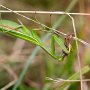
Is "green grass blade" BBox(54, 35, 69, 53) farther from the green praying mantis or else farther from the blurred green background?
the blurred green background

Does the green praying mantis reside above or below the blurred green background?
below

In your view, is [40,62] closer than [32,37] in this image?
No

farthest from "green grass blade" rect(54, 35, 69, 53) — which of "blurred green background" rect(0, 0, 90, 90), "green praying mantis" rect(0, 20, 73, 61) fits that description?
"blurred green background" rect(0, 0, 90, 90)

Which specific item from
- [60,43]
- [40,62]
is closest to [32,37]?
[60,43]

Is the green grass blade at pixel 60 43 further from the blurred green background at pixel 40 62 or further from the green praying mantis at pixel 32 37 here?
the blurred green background at pixel 40 62

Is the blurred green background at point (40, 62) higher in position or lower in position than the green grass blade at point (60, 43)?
higher

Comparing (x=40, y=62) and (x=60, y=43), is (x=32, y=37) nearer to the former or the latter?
(x=60, y=43)

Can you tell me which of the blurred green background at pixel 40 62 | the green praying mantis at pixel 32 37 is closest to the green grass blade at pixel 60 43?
the green praying mantis at pixel 32 37

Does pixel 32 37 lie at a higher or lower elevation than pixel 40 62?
lower

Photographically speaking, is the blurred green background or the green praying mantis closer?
the green praying mantis

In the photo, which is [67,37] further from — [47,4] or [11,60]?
[47,4]

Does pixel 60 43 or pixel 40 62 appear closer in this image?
pixel 60 43

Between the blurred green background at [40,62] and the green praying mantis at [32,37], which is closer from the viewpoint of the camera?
A: the green praying mantis at [32,37]

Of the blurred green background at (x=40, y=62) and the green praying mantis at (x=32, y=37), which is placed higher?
the blurred green background at (x=40, y=62)
